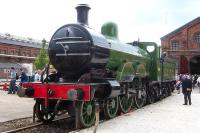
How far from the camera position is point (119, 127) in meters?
9.76

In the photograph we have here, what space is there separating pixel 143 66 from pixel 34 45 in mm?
59065

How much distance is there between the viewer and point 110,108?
464 inches

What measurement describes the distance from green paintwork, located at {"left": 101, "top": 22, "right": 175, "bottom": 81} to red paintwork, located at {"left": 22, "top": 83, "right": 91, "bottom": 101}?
220 centimetres

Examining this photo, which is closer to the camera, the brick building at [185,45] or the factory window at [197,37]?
the brick building at [185,45]

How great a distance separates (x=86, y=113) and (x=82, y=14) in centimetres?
315

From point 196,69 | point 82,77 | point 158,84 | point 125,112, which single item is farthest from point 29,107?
point 196,69

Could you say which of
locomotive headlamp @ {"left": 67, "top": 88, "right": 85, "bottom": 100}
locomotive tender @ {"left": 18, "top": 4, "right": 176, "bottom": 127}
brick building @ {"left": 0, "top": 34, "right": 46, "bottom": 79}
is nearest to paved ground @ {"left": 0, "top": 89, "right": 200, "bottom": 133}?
locomotive tender @ {"left": 18, "top": 4, "right": 176, "bottom": 127}

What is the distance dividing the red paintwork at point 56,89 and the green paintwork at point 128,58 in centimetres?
220

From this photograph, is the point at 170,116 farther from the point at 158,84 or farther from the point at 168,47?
the point at 168,47

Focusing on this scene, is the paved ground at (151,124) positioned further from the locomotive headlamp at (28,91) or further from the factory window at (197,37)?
the factory window at (197,37)

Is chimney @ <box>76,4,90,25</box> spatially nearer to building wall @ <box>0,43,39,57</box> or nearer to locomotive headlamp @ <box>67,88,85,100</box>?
locomotive headlamp @ <box>67,88,85,100</box>

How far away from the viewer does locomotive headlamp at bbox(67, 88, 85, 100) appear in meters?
9.28

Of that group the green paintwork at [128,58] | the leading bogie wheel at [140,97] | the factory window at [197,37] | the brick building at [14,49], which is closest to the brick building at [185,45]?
the factory window at [197,37]

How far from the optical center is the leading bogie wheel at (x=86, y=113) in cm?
980
